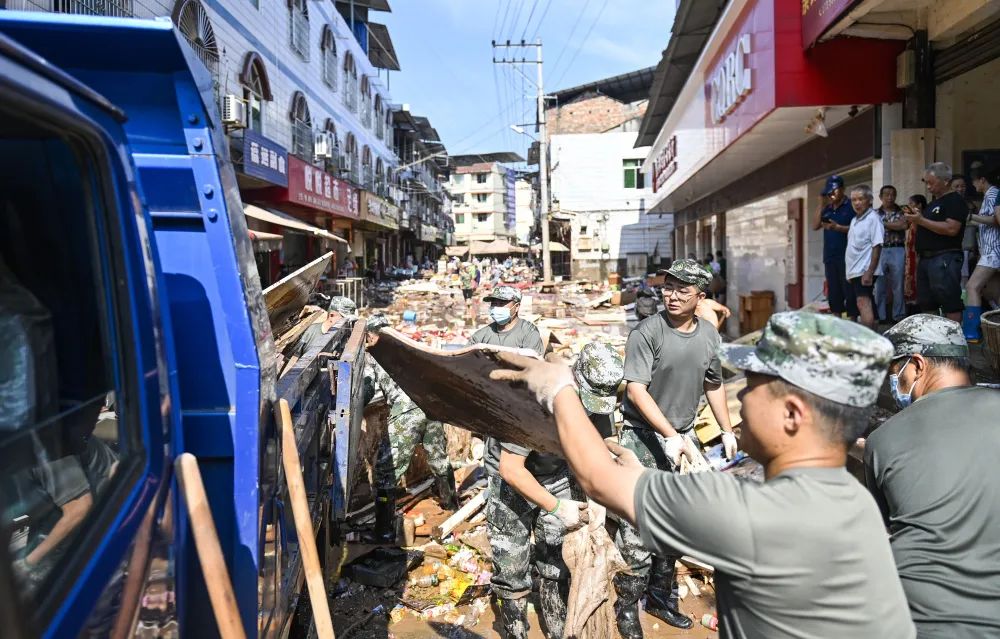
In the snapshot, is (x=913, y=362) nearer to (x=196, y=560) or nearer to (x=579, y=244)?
(x=196, y=560)

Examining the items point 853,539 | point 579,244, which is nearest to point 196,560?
point 853,539

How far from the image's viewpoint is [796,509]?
138 cm

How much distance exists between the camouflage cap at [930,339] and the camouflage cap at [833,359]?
3.43ft

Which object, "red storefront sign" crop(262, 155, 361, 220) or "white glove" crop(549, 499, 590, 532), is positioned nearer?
"white glove" crop(549, 499, 590, 532)

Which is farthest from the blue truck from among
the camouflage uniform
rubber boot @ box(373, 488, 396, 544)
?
the camouflage uniform

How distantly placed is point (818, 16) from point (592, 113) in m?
36.5

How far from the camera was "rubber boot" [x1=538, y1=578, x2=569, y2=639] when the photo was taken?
3.62 meters

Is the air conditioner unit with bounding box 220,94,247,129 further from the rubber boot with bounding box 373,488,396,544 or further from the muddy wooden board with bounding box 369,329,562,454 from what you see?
the muddy wooden board with bounding box 369,329,562,454

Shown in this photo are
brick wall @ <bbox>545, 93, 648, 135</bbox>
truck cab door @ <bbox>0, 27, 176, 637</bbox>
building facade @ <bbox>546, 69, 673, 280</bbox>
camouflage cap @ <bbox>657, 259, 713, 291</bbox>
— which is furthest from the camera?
brick wall @ <bbox>545, 93, 648, 135</bbox>

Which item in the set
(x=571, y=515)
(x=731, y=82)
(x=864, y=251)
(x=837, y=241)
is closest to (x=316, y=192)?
(x=731, y=82)

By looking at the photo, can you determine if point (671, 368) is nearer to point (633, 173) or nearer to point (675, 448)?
point (675, 448)

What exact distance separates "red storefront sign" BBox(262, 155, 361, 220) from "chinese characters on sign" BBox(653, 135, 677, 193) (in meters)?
9.12

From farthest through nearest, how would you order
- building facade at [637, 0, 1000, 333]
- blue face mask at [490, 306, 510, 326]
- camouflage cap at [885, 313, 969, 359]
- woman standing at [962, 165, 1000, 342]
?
building facade at [637, 0, 1000, 333], woman standing at [962, 165, 1000, 342], blue face mask at [490, 306, 510, 326], camouflage cap at [885, 313, 969, 359]

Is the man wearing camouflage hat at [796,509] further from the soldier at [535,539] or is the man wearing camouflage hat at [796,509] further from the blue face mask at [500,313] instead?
the blue face mask at [500,313]
